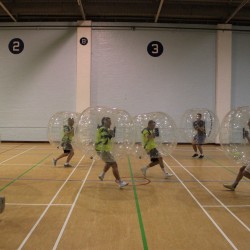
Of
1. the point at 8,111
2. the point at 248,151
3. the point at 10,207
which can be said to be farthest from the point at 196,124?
the point at 8,111

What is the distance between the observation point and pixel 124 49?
13.7 m

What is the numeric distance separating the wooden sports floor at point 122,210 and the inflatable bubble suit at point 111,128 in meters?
0.75

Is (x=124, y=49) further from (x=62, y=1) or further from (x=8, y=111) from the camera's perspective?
(x=8, y=111)

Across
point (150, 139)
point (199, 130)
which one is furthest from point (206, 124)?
→ point (150, 139)

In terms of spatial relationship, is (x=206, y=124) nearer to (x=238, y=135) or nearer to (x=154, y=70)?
(x=238, y=135)

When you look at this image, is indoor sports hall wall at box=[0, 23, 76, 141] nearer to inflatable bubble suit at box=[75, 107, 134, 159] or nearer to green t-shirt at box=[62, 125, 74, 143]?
green t-shirt at box=[62, 125, 74, 143]

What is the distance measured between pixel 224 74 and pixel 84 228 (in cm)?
1109

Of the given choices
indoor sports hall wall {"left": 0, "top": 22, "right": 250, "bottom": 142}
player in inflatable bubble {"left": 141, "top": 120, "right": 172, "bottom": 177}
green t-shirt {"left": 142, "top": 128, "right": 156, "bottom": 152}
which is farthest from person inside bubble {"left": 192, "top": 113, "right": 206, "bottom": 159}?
indoor sports hall wall {"left": 0, "top": 22, "right": 250, "bottom": 142}

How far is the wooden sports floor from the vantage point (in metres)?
3.60

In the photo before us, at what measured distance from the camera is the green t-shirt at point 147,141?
6.61m

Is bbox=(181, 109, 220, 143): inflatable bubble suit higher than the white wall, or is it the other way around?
the white wall

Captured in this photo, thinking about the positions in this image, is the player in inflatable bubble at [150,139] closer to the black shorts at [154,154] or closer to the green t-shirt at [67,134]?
the black shorts at [154,154]

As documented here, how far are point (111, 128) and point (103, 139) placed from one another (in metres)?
0.25

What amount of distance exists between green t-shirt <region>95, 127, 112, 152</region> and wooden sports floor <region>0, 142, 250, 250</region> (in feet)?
2.57
